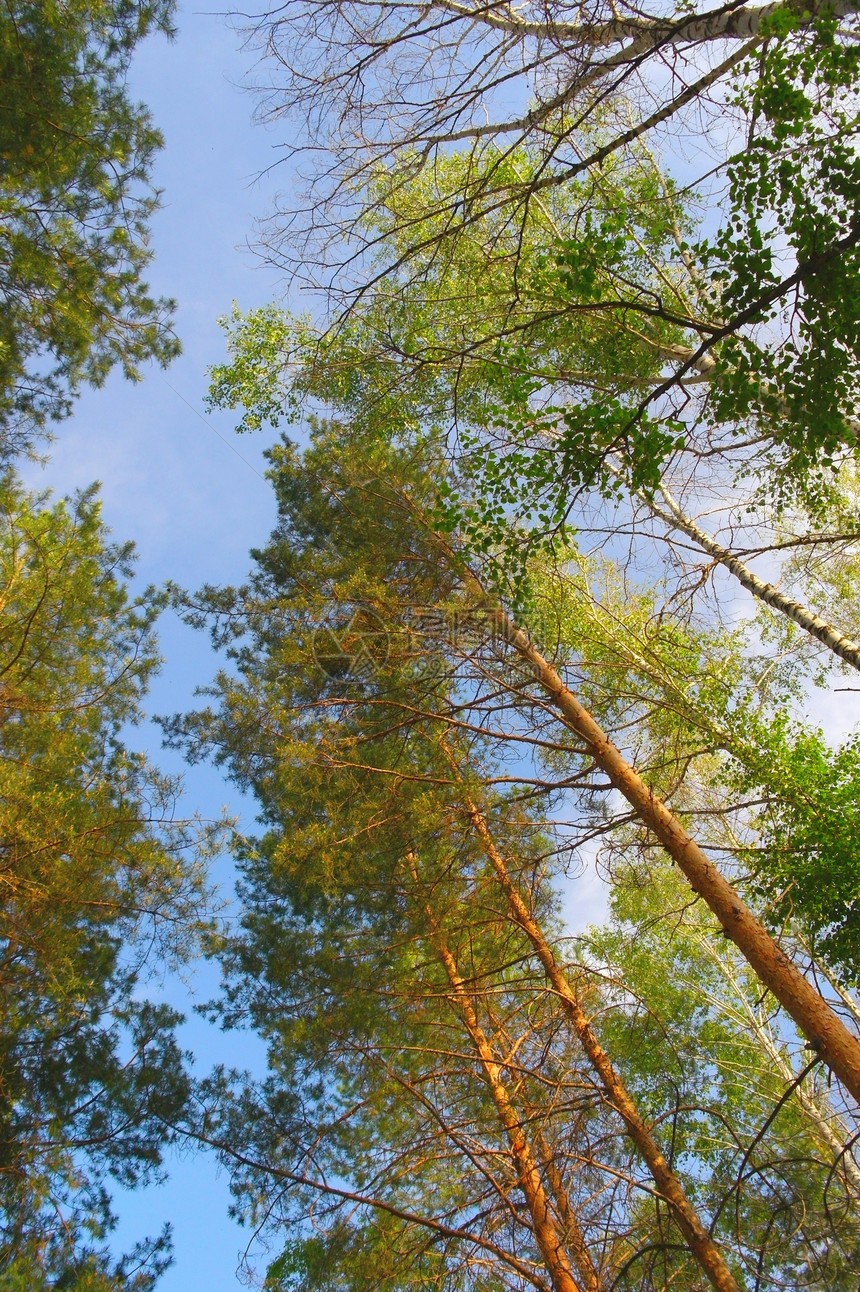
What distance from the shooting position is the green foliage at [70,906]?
4684 millimetres

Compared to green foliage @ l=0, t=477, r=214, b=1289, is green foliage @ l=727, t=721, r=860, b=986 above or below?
below

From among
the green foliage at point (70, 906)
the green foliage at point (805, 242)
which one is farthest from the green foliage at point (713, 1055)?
the green foliage at point (805, 242)

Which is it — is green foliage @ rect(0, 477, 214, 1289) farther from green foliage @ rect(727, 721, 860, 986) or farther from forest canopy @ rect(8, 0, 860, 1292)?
green foliage @ rect(727, 721, 860, 986)

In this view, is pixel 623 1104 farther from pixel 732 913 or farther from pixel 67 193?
pixel 67 193

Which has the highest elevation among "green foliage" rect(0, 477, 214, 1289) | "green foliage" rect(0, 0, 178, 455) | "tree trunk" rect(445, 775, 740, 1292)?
→ "green foliage" rect(0, 0, 178, 455)

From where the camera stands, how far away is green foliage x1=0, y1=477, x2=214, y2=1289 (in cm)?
468

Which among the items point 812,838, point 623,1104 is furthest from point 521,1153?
point 812,838

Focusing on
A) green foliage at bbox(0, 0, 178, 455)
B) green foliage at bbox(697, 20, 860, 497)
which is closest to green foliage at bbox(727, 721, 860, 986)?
green foliage at bbox(697, 20, 860, 497)

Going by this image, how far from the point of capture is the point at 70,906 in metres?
5.30

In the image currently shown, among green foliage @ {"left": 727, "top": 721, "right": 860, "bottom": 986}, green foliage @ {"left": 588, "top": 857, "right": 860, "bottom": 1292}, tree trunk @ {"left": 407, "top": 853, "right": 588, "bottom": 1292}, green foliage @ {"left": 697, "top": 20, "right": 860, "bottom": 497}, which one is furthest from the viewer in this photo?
green foliage @ {"left": 588, "top": 857, "right": 860, "bottom": 1292}

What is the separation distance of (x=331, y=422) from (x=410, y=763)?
411 cm

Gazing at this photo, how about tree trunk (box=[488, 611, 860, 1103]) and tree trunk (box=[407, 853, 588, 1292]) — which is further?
tree trunk (box=[407, 853, 588, 1292])

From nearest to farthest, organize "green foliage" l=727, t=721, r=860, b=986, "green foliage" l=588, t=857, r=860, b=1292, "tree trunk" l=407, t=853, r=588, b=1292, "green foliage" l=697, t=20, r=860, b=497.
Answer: "green foliage" l=697, t=20, r=860, b=497, "tree trunk" l=407, t=853, r=588, b=1292, "green foliage" l=727, t=721, r=860, b=986, "green foliage" l=588, t=857, r=860, b=1292

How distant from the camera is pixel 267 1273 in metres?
5.44
